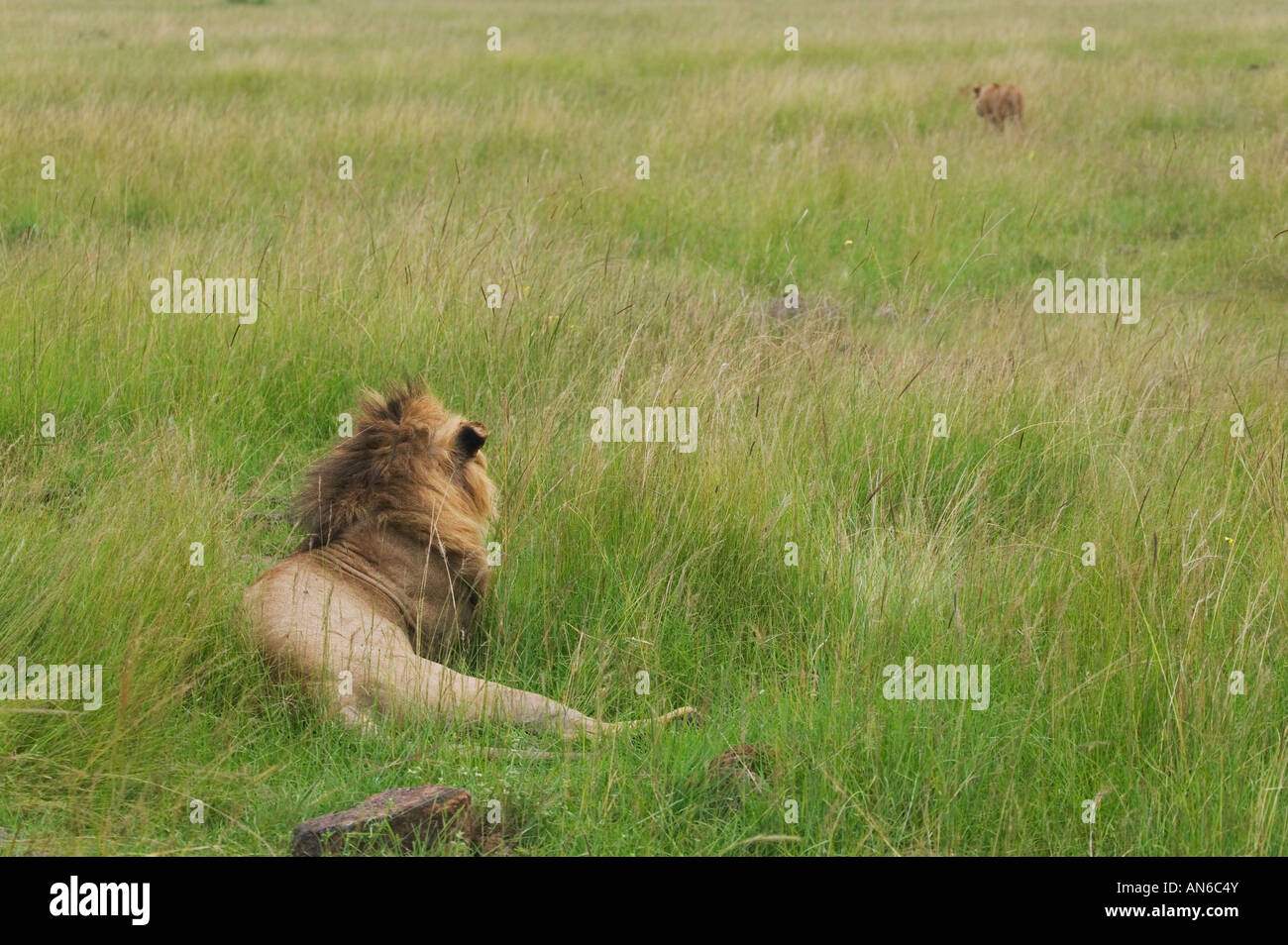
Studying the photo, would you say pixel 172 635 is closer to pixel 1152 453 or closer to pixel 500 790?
pixel 500 790

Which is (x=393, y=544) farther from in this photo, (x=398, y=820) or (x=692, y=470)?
(x=398, y=820)

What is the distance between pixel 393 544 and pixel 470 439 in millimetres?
449

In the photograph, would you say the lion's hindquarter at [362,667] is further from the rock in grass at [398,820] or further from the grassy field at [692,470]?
the rock in grass at [398,820]

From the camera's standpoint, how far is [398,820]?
3.01 meters

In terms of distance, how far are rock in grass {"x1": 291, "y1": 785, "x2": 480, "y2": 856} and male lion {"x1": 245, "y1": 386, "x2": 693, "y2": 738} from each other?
2.54ft

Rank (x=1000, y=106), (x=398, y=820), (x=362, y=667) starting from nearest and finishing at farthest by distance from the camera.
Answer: (x=398, y=820) → (x=362, y=667) → (x=1000, y=106)

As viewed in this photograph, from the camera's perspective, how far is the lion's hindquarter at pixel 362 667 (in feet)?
12.1

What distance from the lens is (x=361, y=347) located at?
6.23 meters

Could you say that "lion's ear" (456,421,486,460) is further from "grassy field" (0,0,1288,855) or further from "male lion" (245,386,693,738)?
"grassy field" (0,0,1288,855)

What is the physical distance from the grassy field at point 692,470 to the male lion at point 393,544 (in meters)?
0.15

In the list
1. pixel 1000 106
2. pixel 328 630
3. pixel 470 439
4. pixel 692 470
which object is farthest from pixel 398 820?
pixel 1000 106

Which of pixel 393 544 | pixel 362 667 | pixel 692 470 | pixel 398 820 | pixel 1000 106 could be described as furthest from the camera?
pixel 1000 106

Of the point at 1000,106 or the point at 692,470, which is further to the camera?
the point at 1000,106

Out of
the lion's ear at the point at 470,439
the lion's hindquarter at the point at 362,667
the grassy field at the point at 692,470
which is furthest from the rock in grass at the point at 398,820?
the lion's ear at the point at 470,439
